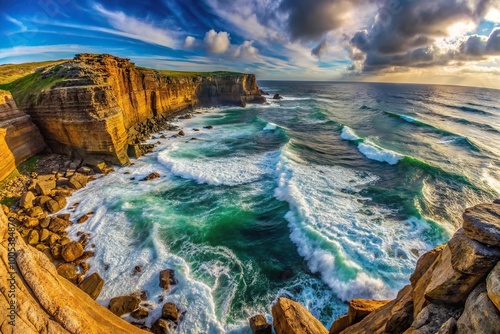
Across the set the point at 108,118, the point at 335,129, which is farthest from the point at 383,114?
the point at 108,118

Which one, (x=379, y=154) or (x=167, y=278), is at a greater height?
(x=379, y=154)

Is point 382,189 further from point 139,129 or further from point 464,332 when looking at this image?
point 139,129

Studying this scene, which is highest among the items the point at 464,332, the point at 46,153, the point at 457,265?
the point at 457,265

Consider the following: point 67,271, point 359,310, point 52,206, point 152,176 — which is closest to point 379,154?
point 359,310

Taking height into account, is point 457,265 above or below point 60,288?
above

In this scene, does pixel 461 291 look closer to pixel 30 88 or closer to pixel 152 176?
pixel 152 176

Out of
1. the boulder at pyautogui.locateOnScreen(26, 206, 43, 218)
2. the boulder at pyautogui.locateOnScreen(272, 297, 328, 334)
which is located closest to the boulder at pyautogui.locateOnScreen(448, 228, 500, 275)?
the boulder at pyautogui.locateOnScreen(272, 297, 328, 334)

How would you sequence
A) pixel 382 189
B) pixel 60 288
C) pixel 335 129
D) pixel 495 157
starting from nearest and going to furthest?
pixel 60 288 → pixel 382 189 → pixel 495 157 → pixel 335 129
